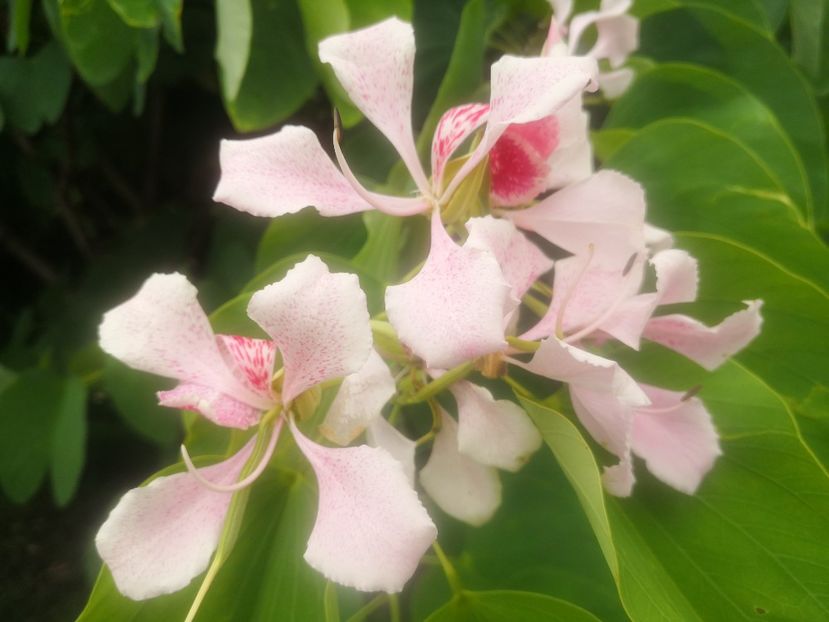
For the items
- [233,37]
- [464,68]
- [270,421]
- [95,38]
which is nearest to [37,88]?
[95,38]

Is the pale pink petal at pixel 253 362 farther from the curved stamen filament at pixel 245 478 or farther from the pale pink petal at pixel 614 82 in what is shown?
the pale pink petal at pixel 614 82

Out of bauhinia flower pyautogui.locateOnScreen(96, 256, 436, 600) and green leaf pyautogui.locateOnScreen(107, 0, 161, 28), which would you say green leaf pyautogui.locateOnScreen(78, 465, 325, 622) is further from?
green leaf pyautogui.locateOnScreen(107, 0, 161, 28)

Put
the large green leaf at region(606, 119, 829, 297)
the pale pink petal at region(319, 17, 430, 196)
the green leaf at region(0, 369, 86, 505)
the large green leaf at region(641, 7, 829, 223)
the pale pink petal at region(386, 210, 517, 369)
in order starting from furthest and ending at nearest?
the green leaf at region(0, 369, 86, 505) → the large green leaf at region(641, 7, 829, 223) → the large green leaf at region(606, 119, 829, 297) → the pale pink petal at region(319, 17, 430, 196) → the pale pink petal at region(386, 210, 517, 369)

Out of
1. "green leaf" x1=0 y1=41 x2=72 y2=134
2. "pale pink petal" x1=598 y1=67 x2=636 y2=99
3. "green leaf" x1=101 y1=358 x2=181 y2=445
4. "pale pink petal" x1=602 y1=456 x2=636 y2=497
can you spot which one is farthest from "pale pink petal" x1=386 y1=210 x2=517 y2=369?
"green leaf" x1=0 y1=41 x2=72 y2=134

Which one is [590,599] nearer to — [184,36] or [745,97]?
[745,97]

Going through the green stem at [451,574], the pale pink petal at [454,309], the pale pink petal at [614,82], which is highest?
the pale pink petal at [454,309]

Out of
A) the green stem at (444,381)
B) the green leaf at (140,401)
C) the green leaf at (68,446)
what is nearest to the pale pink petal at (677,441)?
the green stem at (444,381)
